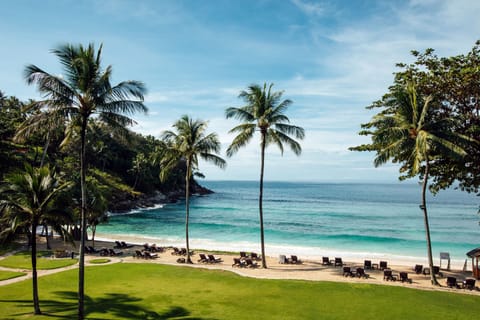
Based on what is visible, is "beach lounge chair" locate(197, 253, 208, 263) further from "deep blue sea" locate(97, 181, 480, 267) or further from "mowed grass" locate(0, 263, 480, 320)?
"deep blue sea" locate(97, 181, 480, 267)

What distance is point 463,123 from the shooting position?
53.0 ft

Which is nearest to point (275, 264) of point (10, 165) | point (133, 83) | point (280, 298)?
point (280, 298)

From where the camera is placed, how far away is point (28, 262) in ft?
65.8

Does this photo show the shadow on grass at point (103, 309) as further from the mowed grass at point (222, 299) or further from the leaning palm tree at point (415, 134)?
the leaning palm tree at point (415, 134)

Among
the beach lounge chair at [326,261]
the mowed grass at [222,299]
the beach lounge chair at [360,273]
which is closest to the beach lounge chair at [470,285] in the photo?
the mowed grass at [222,299]

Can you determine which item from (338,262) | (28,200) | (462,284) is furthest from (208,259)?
(462,284)

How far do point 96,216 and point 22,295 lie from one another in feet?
47.8

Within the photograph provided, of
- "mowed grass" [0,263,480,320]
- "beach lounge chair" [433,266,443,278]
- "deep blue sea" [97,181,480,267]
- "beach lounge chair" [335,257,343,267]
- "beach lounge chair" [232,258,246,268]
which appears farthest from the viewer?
"deep blue sea" [97,181,480,267]

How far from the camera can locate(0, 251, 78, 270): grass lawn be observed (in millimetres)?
18984

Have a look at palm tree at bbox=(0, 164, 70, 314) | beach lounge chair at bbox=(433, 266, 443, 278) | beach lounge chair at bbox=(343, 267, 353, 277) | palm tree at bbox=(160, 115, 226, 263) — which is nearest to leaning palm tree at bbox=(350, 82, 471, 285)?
beach lounge chair at bbox=(433, 266, 443, 278)

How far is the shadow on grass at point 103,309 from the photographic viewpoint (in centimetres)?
1086

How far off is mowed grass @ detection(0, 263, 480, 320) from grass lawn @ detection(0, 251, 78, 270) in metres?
2.81

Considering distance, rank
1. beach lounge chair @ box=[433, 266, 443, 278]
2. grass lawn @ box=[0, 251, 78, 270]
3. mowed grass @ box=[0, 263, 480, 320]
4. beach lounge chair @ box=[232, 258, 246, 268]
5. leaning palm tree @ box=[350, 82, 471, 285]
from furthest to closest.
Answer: beach lounge chair @ box=[232, 258, 246, 268]
beach lounge chair @ box=[433, 266, 443, 278]
grass lawn @ box=[0, 251, 78, 270]
leaning palm tree @ box=[350, 82, 471, 285]
mowed grass @ box=[0, 263, 480, 320]

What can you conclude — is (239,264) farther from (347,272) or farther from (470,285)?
(470,285)
